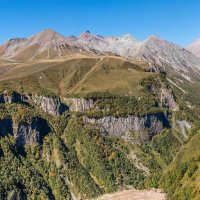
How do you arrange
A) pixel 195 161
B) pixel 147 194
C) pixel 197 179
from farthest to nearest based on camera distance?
pixel 195 161 < pixel 197 179 < pixel 147 194

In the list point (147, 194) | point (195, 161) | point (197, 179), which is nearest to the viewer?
point (147, 194)

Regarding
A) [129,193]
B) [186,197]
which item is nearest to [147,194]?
[129,193]

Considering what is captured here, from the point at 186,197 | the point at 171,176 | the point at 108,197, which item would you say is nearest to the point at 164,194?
the point at 186,197

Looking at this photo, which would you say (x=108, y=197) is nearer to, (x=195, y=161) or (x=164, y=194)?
(x=164, y=194)

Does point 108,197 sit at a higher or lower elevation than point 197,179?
higher

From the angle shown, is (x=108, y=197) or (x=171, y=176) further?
(x=171, y=176)

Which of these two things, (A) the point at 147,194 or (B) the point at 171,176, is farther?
(B) the point at 171,176

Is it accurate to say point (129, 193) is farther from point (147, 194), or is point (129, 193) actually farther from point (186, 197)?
point (186, 197)

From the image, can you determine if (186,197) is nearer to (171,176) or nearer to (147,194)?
(147,194)
